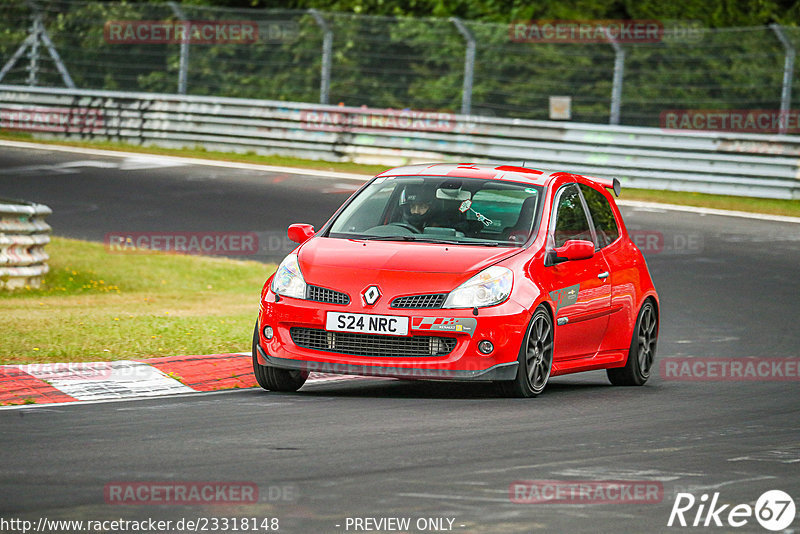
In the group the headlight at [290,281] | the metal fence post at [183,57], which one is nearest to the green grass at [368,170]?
the metal fence post at [183,57]

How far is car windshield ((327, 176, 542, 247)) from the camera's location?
10195 mm

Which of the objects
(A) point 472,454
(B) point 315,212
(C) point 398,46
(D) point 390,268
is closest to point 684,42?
(C) point 398,46

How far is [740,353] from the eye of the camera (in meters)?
12.9

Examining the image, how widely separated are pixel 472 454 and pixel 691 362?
5387 millimetres

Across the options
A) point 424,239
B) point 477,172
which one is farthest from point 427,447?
point 477,172

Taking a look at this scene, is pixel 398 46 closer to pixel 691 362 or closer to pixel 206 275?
pixel 206 275

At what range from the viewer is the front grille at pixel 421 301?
9336 mm

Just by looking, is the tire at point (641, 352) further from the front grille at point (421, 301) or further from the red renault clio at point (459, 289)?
the front grille at point (421, 301)

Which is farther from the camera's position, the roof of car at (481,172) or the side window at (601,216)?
the side window at (601,216)

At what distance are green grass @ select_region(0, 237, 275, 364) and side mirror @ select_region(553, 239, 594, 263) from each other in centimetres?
296

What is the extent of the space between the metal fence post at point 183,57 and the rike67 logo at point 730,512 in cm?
2472

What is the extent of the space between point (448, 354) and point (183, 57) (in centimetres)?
2188

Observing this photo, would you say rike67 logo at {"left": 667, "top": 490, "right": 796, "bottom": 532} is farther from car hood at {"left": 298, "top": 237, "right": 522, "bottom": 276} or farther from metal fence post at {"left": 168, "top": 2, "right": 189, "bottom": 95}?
metal fence post at {"left": 168, "top": 2, "right": 189, "bottom": 95}

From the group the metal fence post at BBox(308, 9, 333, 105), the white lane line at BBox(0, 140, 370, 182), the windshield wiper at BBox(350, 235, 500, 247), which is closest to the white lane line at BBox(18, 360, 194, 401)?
the windshield wiper at BBox(350, 235, 500, 247)
